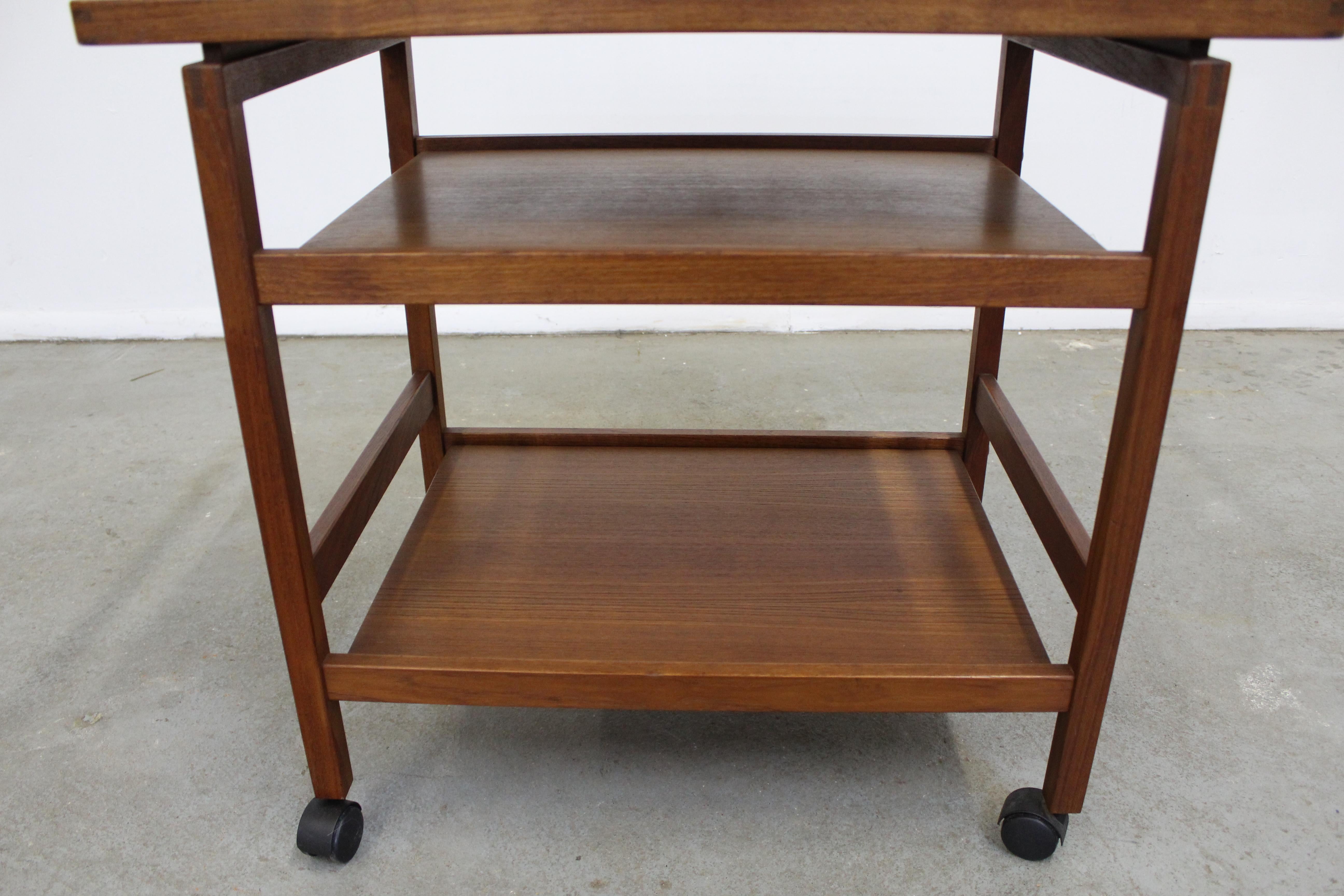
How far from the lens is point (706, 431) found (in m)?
1.53

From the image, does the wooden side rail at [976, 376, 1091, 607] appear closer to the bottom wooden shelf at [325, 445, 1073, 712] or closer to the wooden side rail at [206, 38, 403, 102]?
the bottom wooden shelf at [325, 445, 1073, 712]

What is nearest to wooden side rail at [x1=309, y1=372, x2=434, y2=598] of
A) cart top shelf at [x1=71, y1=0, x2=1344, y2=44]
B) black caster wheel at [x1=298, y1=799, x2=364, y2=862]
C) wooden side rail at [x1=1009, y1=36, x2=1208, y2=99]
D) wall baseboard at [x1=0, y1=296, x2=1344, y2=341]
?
black caster wheel at [x1=298, y1=799, x2=364, y2=862]

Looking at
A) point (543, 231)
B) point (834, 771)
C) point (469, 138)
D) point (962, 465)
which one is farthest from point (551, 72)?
point (834, 771)

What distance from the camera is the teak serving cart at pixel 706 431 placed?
79 cm

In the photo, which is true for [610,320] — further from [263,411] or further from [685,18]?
[685,18]

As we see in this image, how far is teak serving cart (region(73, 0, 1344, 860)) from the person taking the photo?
793 mm

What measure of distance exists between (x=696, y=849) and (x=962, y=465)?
0.66 metres

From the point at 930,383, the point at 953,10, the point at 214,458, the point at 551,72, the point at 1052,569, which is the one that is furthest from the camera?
the point at 551,72

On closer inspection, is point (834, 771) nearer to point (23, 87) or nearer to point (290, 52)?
point (290, 52)

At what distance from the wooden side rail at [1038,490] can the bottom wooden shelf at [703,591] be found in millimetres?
70

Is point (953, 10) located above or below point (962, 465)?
above

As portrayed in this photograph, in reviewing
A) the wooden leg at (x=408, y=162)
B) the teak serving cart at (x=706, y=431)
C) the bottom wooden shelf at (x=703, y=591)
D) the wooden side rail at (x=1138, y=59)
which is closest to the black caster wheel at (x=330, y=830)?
the teak serving cart at (x=706, y=431)

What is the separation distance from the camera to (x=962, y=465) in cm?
147

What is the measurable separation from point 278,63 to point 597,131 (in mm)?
1543
